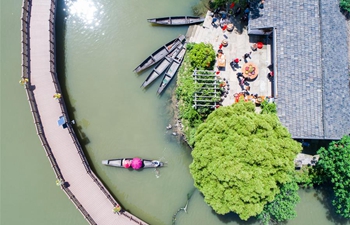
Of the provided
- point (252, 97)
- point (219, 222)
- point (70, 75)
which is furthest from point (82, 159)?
point (252, 97)

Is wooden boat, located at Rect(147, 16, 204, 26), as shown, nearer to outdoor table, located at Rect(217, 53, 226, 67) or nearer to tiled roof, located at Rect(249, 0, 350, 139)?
outdoor table, located at Rect(217, 53, 226, 67)

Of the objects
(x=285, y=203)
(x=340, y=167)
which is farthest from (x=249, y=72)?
(x=285, y=203)

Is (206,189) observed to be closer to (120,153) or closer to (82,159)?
(120,153)

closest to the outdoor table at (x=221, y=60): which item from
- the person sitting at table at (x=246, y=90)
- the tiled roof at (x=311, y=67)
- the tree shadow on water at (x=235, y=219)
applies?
the person sitting at table at (x=246, y=90)

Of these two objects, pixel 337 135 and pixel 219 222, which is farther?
pixel 219 222

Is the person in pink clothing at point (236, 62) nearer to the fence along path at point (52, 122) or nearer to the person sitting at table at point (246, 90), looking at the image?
the person sitting at table at point (246, 90)

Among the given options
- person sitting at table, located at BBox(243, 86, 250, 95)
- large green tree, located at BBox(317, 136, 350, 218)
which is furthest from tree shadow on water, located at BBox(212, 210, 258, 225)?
person sitting at table, located at BBox(243, 86, 250, 95)

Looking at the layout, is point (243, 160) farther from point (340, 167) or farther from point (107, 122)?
point (107, 122)
